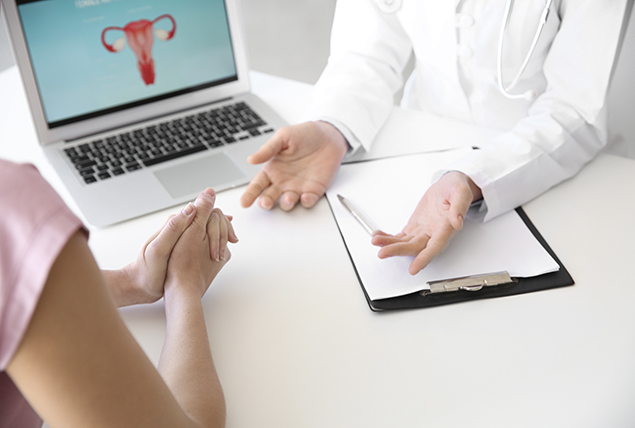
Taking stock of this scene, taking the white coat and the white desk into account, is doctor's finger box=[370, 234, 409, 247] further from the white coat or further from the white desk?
the white coat

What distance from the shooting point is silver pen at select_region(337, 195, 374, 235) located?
2.67ft

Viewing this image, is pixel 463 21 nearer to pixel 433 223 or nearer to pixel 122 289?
pixel 433 223

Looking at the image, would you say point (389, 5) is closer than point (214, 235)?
No

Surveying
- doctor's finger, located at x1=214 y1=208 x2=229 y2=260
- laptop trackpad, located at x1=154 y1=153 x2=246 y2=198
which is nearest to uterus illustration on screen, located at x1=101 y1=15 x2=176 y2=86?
laptop trackpad, located at x1=154 y1=153 x2=246 y2=198

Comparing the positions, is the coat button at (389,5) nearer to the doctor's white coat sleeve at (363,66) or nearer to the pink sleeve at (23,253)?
the doctor's white coat sleeve at (363,66)

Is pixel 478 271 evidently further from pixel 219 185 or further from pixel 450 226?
pixel 219 185

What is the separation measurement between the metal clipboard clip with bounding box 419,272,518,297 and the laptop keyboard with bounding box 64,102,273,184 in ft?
1.68

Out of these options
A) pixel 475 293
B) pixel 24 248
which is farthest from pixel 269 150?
pixel 24 248

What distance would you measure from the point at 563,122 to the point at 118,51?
0.82m

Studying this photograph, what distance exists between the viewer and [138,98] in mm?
Answer: 1101

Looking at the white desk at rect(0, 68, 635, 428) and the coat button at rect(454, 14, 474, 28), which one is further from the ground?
the coat button at rect(454, 14, 474, 28)

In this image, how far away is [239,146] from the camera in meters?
1.03

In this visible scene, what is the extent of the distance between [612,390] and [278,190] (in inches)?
21.3

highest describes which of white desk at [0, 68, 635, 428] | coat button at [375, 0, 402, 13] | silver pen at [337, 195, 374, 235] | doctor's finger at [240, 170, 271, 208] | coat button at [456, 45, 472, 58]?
coat button at [375, 0, 402, 13]
